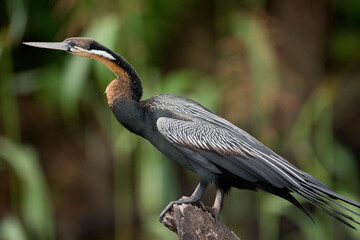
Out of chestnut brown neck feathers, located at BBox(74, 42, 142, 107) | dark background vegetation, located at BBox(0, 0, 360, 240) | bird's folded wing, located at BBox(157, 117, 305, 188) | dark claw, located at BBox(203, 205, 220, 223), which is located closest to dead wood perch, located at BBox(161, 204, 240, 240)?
dark claw, located at BBox(203, 205, 220, 223)

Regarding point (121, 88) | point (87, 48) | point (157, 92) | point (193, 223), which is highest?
point (87, 48)

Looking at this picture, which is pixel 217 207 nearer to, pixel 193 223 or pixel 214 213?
pixel 214 213

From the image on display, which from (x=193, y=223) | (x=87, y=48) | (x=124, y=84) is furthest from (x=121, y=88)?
(x=193, y=223)

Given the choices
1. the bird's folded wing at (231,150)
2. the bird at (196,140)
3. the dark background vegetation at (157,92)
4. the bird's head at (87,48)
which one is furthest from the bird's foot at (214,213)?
the dark background vegetation at (157,92)

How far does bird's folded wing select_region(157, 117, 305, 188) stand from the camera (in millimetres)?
2338

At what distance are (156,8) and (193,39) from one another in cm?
66

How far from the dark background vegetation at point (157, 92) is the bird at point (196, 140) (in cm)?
115

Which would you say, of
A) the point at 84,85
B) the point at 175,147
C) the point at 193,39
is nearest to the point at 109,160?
the point at 193,39

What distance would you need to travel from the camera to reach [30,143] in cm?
612

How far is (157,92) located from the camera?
12.6 feet

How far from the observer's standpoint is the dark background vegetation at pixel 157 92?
3961 mm

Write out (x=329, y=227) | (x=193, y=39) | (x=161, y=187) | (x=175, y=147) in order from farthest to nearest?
(x=193, y=39)
(x=329, y=227)
(x=161, y=187)
(x=175, y=147)

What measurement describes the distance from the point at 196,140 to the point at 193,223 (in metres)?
0.35

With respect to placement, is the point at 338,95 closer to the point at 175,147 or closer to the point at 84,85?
the point at 84,85
